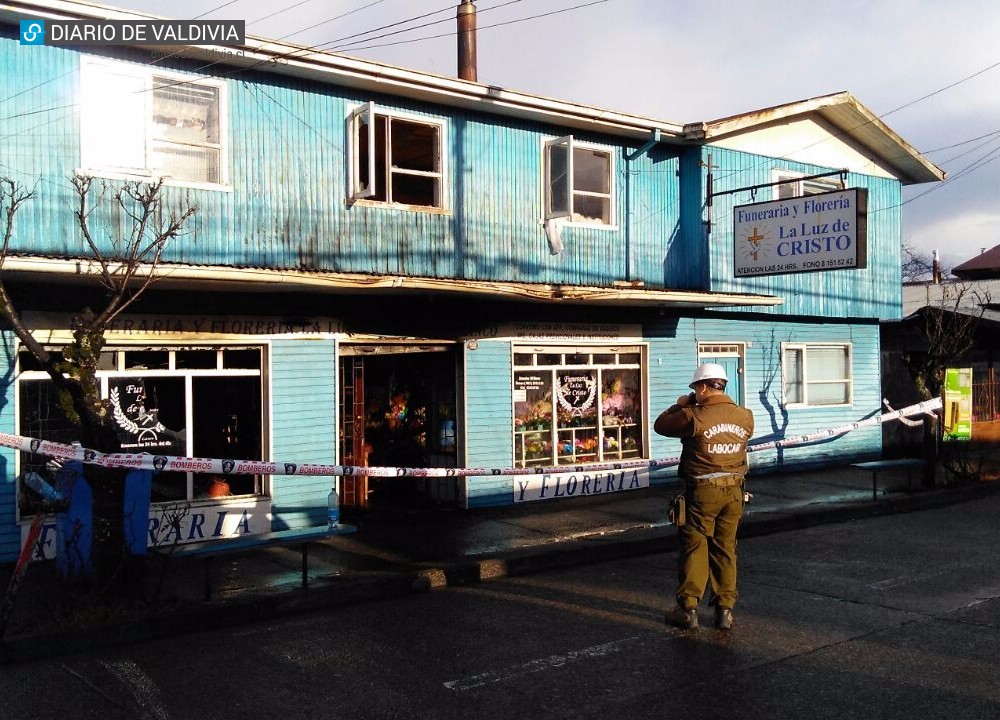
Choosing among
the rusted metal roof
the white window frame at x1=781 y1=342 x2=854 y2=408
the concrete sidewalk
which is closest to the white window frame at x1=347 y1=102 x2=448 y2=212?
the concrete sidewalk

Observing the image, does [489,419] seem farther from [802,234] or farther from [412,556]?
[802,234]

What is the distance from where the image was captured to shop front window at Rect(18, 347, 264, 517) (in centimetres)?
988

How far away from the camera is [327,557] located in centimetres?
988

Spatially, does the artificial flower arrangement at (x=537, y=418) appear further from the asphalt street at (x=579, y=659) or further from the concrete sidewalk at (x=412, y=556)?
the asphalt street at (x=579, y=659)

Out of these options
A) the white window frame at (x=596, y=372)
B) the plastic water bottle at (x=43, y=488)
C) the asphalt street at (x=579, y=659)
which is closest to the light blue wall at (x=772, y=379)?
the white window frame at (x=596, y=372)

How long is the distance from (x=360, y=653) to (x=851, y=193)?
966 centimetres

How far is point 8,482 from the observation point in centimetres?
964

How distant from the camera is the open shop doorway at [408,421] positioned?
13.3m

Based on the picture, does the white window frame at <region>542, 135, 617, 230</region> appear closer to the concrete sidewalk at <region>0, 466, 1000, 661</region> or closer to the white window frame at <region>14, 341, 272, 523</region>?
the concrete sidewalk at <region>0, 466, 1000, 661</region>

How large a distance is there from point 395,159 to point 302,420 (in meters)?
3.75

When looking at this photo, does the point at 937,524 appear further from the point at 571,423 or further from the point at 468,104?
the point at 468,104

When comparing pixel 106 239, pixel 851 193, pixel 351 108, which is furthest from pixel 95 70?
pixel 851 193

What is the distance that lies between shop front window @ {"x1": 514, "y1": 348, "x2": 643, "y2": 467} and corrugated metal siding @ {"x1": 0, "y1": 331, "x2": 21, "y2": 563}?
21.4ft
